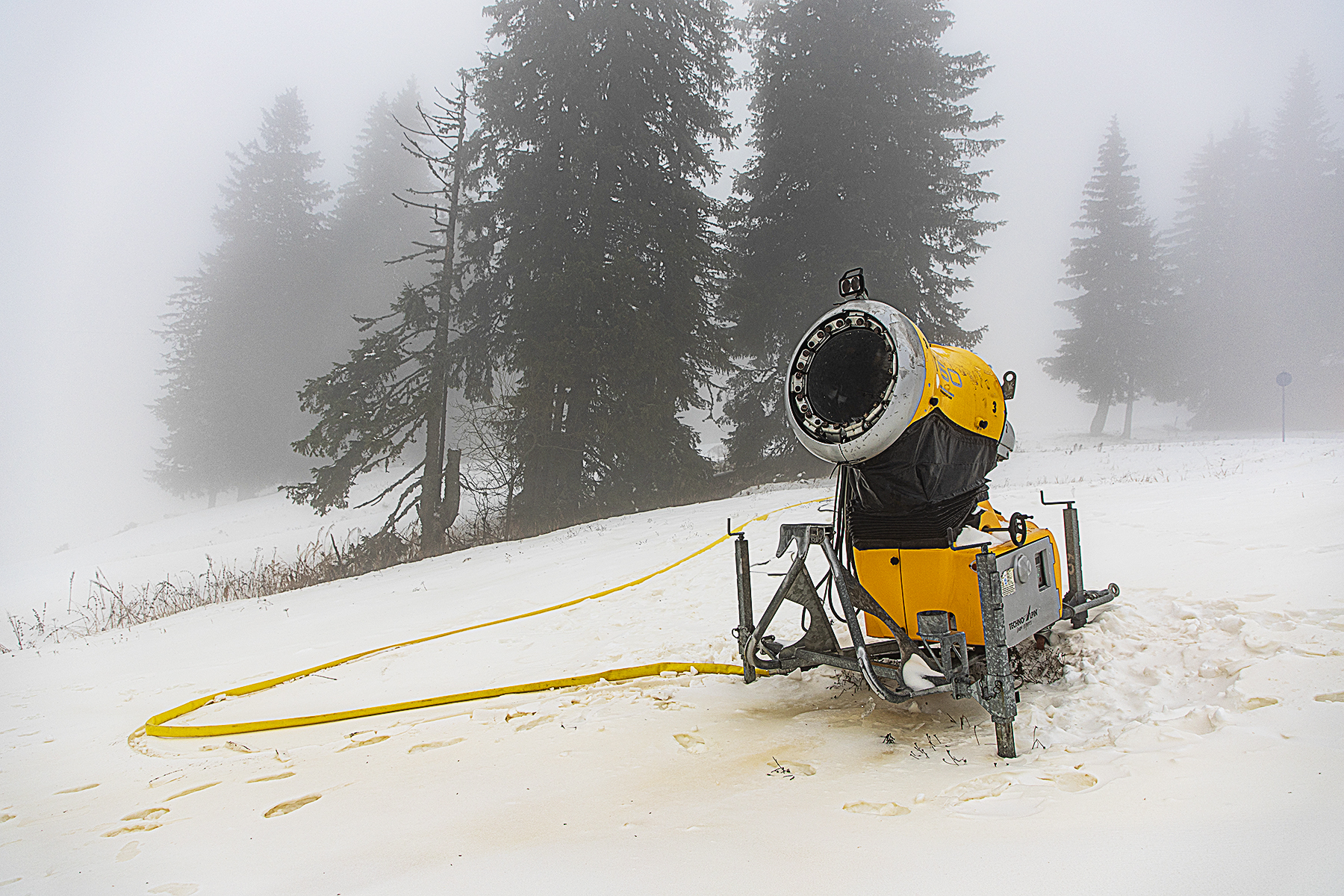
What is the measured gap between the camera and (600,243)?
13336 millimetres

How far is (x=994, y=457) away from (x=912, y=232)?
1321 cm

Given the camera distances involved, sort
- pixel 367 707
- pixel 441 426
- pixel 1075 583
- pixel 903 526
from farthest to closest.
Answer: pixel 441 426, pixel 367 707, pixel 1075 583, pixel 903 526

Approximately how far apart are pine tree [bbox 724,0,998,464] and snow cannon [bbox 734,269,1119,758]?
Result: 1138 cm

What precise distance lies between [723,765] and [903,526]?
132 centimetres

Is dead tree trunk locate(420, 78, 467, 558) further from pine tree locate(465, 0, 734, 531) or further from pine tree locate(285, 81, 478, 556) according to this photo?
pine tree locate(465, 0, 734, 531)

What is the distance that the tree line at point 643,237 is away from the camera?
1300 cm

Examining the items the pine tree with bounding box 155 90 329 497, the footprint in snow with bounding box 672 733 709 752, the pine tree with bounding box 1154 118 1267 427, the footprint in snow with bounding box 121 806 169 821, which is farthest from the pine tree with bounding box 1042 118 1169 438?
the pine tree with bounding box 155 90 329 497

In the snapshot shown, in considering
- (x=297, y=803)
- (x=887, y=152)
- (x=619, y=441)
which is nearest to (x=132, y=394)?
(x=619, y=441)

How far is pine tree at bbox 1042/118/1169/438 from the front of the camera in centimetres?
2759

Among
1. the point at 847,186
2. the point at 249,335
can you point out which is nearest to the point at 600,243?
the point at 847,186

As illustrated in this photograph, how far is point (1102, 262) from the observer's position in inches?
1139

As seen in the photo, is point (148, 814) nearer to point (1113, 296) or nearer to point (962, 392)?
point (962, 392)

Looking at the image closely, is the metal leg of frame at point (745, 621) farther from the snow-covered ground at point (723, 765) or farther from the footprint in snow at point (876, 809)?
the footprint in snow at point (876, 809)

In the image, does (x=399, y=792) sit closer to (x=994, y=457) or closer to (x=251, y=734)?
(x=251, y=734)
